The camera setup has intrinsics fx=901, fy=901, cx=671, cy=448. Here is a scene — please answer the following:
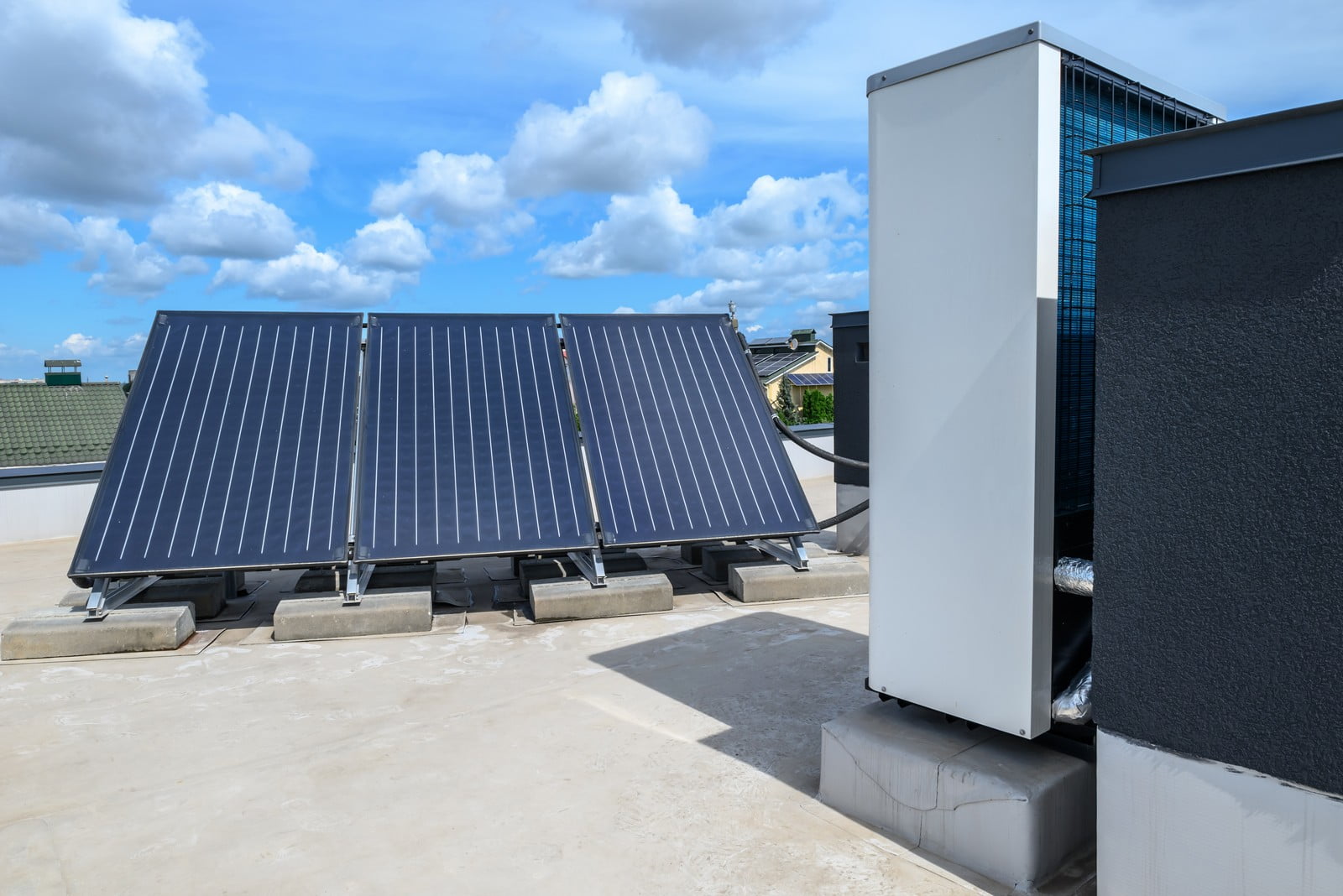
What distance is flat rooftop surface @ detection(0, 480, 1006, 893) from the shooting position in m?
3.19

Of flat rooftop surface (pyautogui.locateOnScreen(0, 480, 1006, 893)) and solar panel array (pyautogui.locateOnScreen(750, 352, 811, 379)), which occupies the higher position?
solar panel array (pyautogui.locateOnScreen(750, 352, 811, 379))

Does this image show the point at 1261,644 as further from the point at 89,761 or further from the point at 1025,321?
the point at 89,761

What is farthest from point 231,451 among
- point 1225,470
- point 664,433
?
point 1225,470

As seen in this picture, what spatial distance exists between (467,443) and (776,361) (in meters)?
26.6

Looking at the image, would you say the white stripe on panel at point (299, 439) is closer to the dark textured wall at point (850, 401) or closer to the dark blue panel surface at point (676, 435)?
the dark blue panel surface at point (676, 435)

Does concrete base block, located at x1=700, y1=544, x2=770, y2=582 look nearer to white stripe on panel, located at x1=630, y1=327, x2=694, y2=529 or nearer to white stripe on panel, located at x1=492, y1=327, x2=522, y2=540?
white stripe on panel, located at x1=630, y1=327, x2=694, y2=529

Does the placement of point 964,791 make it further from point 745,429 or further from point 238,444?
point 238,444

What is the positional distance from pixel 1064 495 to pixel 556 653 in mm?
3323

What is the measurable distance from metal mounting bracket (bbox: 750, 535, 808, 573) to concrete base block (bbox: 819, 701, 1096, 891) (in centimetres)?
327

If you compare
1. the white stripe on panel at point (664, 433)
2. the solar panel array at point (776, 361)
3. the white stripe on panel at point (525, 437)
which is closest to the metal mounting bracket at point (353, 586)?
the white stripe on panel at point (525, 437)

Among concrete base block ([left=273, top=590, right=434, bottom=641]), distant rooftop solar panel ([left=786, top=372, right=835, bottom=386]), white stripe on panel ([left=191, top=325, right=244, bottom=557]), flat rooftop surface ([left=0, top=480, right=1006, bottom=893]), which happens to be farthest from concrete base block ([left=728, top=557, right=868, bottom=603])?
distant rooftop solar panel ([left=786, top=372, right=835, bottom=386])

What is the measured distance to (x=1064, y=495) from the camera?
136 inches

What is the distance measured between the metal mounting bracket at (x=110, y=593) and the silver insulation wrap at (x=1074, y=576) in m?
5.63

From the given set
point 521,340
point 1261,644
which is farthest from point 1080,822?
point 521,340
